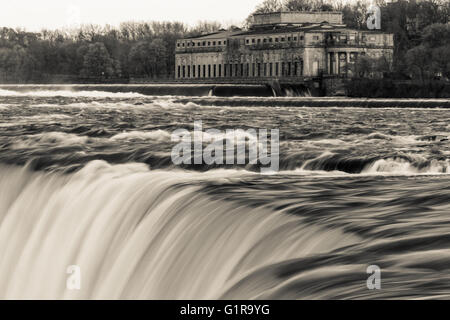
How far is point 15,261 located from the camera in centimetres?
2108

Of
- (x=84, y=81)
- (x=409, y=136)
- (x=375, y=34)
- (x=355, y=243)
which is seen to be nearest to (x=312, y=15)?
(x=375, y=34)

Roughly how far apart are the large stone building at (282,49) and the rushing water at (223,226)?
11855cm

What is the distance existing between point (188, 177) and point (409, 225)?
704cm

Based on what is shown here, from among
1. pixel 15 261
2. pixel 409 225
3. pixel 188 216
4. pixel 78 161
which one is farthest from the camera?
pixel 78 161

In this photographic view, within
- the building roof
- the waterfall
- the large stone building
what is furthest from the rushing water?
the building roof

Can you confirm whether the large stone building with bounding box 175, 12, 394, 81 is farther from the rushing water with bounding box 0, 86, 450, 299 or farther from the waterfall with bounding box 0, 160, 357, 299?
the waterfall with bounding box 0, 160, 357, 299

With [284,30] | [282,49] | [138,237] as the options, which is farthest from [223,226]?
[284,30]

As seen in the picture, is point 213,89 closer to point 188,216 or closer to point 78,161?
point 78,161

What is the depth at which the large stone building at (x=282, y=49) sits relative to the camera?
157000 mm

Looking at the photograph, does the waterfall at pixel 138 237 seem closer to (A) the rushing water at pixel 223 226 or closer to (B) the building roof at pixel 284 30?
(A) the rushing water at pixel 223 226

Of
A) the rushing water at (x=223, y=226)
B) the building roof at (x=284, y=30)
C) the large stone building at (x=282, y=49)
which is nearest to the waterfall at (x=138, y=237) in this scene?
Answer: the rushing water at (x=223, y=226)

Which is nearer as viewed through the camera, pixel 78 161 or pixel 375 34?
pixel 78 161

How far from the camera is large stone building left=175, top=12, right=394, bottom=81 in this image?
157000 millimetres

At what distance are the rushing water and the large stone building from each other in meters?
119
